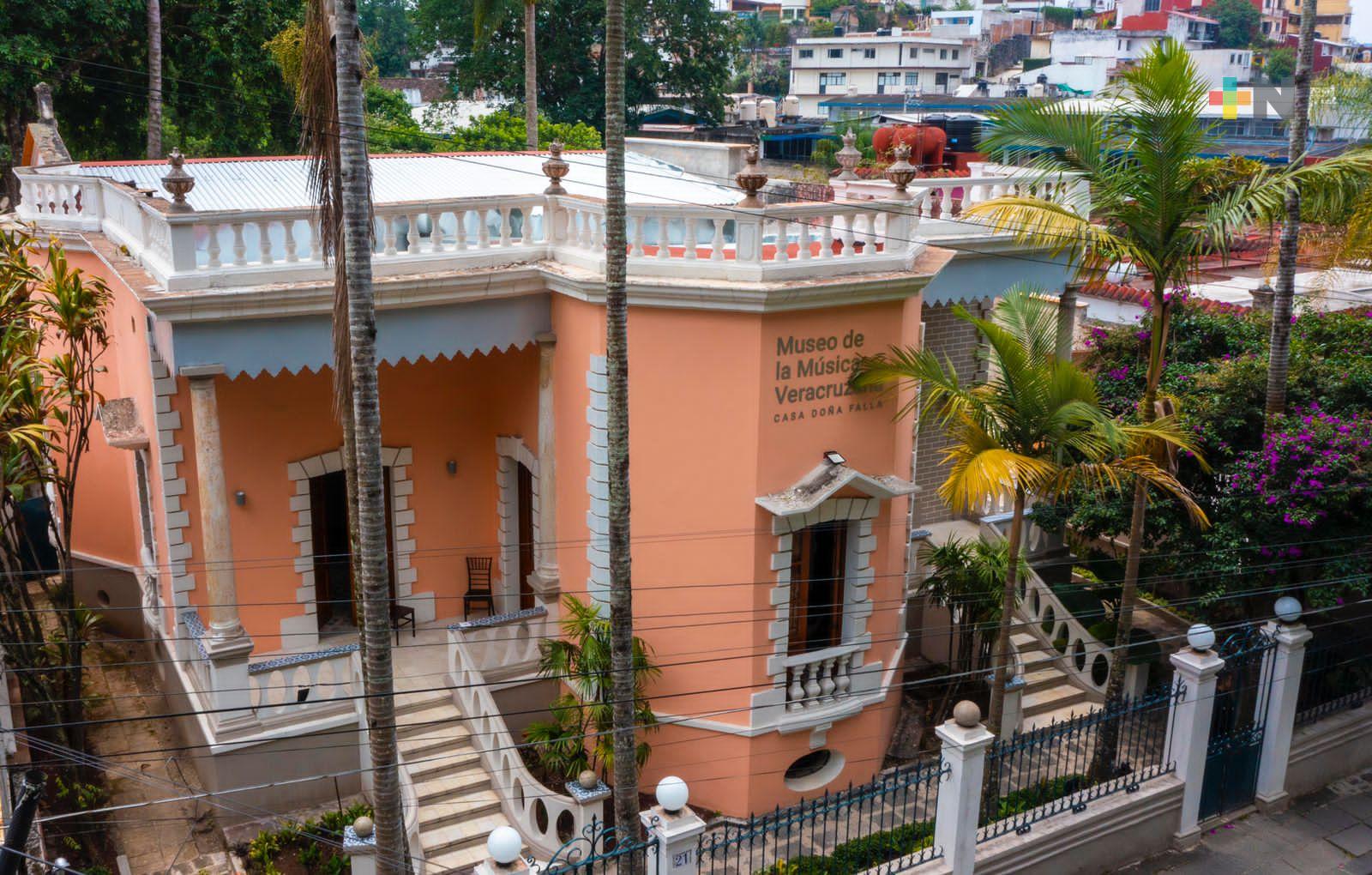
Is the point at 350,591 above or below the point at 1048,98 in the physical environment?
below

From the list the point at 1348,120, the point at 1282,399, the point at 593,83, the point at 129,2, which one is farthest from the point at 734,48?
the point at 1282,399

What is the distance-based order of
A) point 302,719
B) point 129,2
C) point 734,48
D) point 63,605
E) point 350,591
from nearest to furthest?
point 302,719 < point 63,605 < point 350,591 < point 129,2 < point 734,48

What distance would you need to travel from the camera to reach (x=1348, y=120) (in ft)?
64.4

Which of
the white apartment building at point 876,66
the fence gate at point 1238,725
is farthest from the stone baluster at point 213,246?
the white apartment building at point 876,66

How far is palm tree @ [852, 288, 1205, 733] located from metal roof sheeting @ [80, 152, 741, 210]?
4689mm

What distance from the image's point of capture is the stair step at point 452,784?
13.8 meters

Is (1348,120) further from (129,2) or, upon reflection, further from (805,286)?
(129,2)

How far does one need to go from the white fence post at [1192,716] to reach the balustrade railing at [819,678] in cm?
365

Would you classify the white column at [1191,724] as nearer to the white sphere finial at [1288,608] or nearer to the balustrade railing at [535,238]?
the white sphere finial at [1288,608]

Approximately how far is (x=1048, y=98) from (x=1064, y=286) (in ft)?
17.6

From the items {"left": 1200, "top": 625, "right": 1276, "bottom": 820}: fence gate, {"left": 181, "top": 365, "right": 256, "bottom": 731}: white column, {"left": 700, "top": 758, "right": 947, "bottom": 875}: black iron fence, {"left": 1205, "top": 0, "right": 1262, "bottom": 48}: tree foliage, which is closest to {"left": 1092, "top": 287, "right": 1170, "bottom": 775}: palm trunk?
{"left": 1200, "top": 625, "right": 1276, "bottom": 820}: fence gate

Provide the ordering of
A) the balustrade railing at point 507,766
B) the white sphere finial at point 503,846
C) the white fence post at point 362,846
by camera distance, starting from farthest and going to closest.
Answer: the balustrade railing at point 507,766 < the white fence post at point 362,846 < the white sphere finial at point 503,846

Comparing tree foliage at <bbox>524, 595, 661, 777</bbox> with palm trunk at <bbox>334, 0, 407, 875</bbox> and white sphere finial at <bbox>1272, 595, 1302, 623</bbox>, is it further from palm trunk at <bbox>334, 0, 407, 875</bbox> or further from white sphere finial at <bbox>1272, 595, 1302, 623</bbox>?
white sphere finial at <bbox>1272, 595, 1302, 623</bbox>

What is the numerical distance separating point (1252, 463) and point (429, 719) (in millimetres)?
10435
